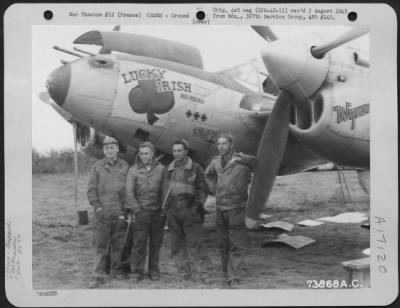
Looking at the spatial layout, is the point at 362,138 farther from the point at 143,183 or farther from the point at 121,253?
the point at 121,253

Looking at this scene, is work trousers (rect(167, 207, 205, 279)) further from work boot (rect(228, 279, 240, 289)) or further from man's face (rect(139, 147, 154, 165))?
man's face (rect(139, 147, 154, 165))

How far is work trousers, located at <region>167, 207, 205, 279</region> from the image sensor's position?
2615 mm

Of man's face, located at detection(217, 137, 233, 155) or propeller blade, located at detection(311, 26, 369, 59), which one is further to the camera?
man's face, located at detection(217, 137, 233, 155)

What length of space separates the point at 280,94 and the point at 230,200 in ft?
1.71

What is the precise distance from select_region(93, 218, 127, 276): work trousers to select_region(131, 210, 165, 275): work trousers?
0.07 m

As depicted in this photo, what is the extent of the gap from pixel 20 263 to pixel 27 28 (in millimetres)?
1055

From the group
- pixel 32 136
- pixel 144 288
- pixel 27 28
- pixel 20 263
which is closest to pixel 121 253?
pixel 144 288

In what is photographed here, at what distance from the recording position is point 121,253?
2.63 meters

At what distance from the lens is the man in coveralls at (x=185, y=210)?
2609 mm

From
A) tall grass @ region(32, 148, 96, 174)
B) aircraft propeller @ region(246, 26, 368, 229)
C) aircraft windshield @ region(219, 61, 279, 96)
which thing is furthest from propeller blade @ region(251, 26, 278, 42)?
tall grass @ region(32, 148, 96, 174)

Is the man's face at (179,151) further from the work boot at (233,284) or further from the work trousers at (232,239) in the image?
the work boot at (233,284)

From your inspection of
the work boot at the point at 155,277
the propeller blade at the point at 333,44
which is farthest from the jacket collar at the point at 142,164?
the propeller blade at the point at 333,44

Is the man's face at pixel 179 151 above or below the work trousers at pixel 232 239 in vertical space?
A: above

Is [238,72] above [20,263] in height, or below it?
above
